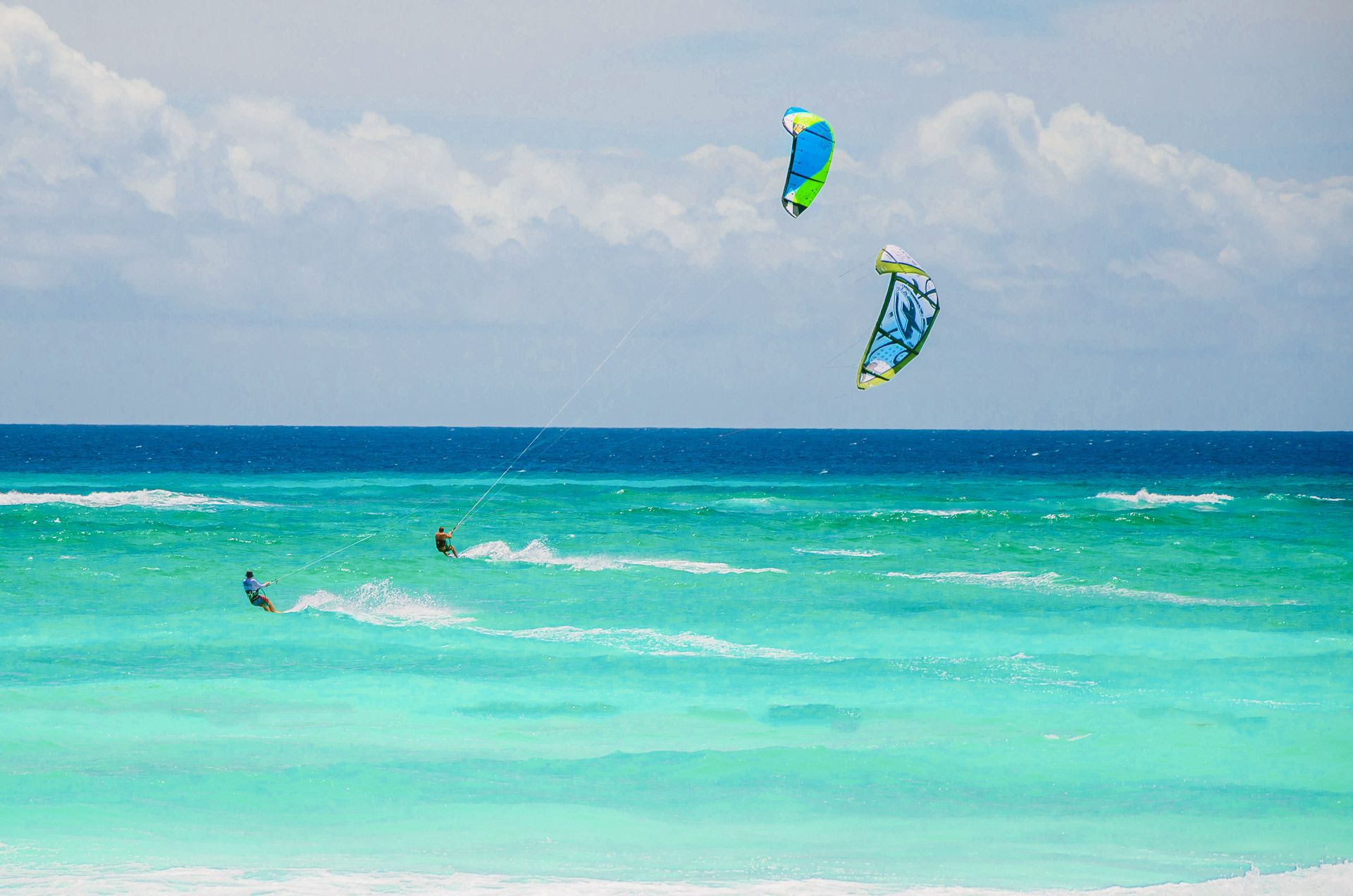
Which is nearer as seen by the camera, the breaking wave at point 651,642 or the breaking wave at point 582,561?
the breaking wave at point 651,642

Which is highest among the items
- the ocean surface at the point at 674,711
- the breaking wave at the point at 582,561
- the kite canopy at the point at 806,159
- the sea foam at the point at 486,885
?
the kite canopy at the point at 806,159

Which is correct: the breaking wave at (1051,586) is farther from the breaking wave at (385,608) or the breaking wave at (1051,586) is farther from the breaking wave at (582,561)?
the breaking wave at (385,608)

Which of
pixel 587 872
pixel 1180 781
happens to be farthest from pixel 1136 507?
pixel 587 872

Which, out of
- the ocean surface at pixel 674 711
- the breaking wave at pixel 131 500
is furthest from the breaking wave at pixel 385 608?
the breaking wave at pixel 131 500

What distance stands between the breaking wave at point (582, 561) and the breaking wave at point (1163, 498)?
24.6 m

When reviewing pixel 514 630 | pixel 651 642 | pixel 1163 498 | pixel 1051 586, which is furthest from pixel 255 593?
pixel 1163 498

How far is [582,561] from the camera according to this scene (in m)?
28.9

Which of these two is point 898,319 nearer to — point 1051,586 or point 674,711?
point 674,711

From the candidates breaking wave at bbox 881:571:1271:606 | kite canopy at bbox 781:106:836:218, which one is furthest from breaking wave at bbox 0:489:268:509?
kite canopy at bbox 781:106:836:218

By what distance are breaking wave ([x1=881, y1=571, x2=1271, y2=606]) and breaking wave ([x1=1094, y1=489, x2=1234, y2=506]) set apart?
22.1 meters

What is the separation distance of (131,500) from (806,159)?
1411 inches

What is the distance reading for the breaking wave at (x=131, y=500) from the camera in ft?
140

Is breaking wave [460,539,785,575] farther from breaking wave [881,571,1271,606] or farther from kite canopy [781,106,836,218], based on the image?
kite canopy [781,106,836,218]

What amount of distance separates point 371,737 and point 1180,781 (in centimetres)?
867
